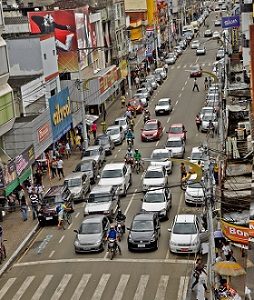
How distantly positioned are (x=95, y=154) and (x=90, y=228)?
16.9m

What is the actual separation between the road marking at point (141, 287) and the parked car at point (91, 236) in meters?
3.77

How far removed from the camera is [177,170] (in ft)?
161

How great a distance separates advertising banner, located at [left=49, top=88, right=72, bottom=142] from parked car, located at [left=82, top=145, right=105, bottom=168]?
2.77 m

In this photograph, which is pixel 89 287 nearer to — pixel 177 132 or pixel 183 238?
pixel 183 238

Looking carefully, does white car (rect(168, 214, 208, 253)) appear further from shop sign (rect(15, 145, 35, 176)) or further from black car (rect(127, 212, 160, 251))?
shop sign (rect(15, 145, 35, 176))

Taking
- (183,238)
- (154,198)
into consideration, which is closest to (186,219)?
(183,238)

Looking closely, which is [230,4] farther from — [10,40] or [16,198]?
[16,198]

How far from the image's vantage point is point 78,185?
143 ft

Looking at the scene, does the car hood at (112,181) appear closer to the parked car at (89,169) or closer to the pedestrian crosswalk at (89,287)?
the parked car at (89,169)

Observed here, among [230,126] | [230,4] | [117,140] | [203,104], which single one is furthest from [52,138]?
[230,4]

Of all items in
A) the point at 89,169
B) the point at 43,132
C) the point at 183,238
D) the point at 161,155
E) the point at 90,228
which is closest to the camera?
the point at 183,238

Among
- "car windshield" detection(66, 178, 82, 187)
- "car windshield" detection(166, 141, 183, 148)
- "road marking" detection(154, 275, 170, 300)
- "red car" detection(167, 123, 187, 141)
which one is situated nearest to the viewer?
"road marking" detection(154, 275, 170, 300)

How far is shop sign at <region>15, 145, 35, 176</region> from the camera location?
43.0m

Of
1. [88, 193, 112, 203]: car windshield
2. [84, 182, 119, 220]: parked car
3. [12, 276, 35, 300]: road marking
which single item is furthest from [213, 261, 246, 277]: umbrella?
[88, 193, 112, 203]: car windshield
